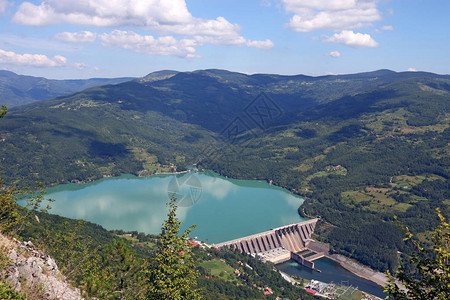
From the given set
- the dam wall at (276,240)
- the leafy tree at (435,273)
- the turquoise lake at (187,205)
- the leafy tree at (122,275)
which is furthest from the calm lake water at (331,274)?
the leafy tree at (435,273)

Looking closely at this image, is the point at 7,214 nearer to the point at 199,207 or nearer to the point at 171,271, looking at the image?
the point at 171,271

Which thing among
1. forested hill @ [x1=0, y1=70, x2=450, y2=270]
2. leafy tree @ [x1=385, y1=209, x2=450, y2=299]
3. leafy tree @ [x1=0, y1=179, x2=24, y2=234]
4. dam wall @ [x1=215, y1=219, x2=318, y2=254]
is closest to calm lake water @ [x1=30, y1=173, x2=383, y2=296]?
dam wall @ [x1=215, y1=219, x2=318, y2=254]

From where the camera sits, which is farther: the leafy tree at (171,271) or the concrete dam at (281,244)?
the concrete dam at (281,244)

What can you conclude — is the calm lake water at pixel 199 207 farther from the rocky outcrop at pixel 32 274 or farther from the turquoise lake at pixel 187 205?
the rocky outcrop at pixel 32 274

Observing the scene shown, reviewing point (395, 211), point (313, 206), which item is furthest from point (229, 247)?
point (395, 211)

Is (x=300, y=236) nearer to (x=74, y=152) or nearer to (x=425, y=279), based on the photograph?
(x=425, y=279)

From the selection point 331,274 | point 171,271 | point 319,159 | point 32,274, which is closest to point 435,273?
point 171,271
